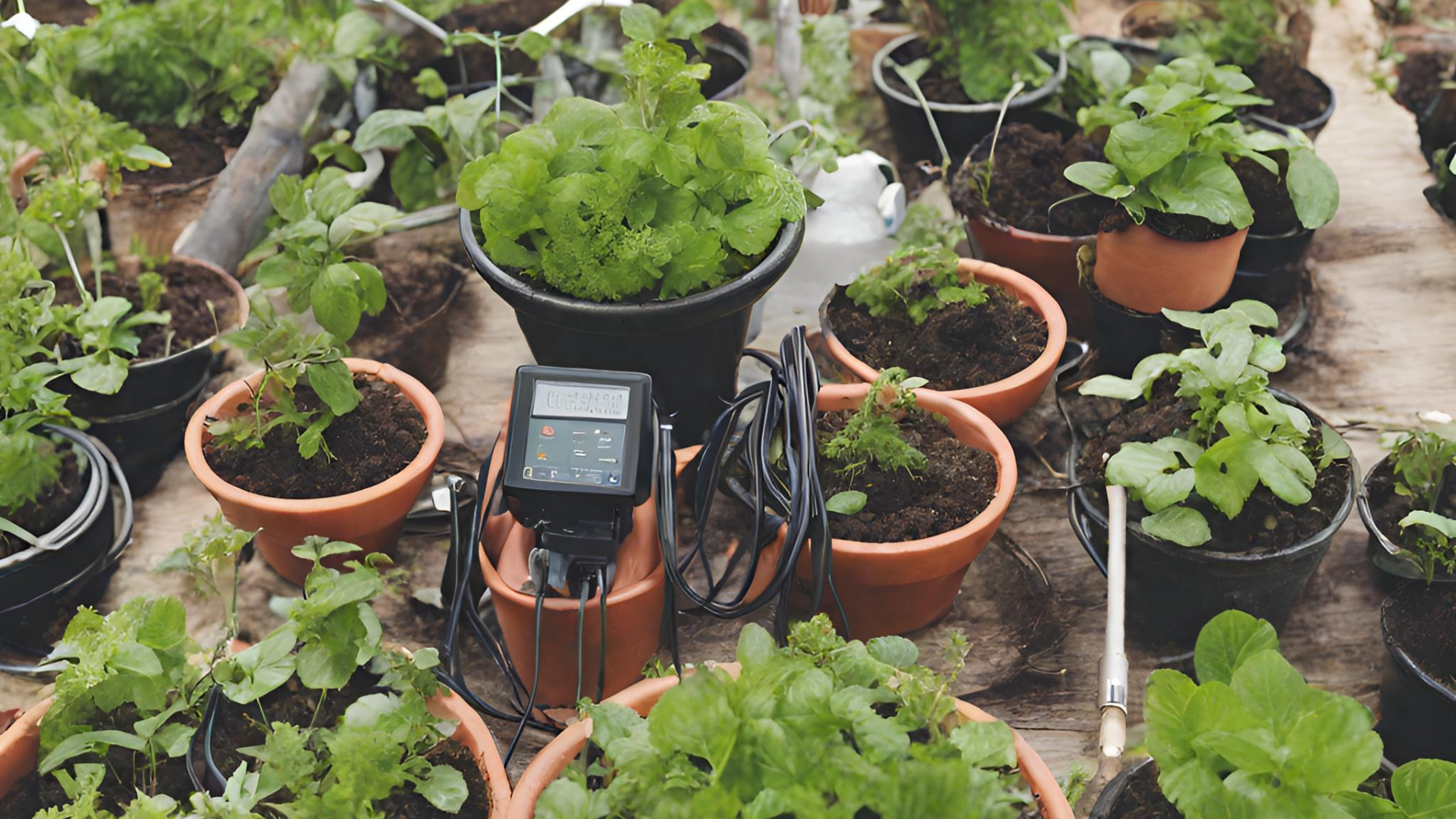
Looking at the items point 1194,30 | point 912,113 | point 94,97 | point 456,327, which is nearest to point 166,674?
point 456,327

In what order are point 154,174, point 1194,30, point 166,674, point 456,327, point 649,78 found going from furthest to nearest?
point 1194,30 → point 154,174 → point 456,327 → point 649,78 → point 166,674

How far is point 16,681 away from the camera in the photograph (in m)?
1.71

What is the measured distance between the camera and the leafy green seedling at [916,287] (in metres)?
1.86

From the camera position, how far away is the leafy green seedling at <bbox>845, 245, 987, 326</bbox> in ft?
6.10

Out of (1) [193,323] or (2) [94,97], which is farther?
(2) [94,97]

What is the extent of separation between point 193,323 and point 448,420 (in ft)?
1.54

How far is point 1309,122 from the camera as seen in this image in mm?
2561

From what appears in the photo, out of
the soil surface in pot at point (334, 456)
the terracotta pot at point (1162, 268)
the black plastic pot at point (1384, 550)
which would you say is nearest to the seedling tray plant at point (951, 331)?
the terracotta pot at point (1162, 268)

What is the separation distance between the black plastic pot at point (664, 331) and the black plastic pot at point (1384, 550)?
34.2 inches

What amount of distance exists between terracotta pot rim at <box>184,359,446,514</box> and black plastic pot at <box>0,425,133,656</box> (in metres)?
0.15

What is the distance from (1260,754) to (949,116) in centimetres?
185

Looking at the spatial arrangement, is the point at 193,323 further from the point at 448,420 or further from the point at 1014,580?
the point at 1014,580

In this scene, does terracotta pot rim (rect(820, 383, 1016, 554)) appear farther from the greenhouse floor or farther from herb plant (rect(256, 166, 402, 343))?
herb plant (rect(256, 166, 402, 343))

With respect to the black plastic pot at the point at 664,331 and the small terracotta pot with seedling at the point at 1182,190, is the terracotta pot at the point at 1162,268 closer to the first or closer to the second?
the small terracotta pot with seedling at the point at 1182,190
